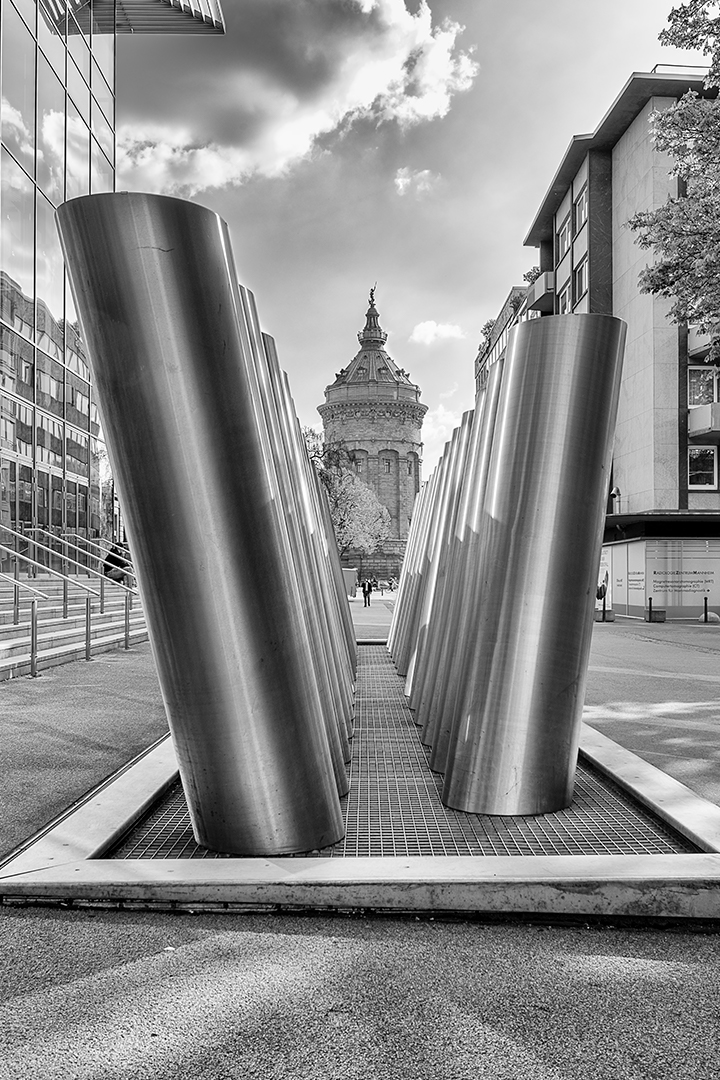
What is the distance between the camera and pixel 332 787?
148 inches

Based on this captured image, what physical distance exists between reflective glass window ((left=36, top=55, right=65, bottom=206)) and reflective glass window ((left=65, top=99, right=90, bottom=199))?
438 mm

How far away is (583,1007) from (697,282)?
12.7m

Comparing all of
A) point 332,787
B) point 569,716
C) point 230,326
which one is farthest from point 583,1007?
point 230,326

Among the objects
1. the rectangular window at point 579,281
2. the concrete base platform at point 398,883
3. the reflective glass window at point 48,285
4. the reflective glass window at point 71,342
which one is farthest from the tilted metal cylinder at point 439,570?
the rectangular window at point 579,281

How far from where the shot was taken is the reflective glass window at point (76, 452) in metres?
21.6

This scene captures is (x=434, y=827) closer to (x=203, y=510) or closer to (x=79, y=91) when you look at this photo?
(x=203, y=510)

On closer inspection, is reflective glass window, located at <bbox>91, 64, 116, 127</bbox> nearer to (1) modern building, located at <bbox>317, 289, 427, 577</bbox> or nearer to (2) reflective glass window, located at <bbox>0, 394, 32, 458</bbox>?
(2) reflective glass window, located at <bbox>0, 394, 32, 458</bbox>

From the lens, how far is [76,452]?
22.3 m

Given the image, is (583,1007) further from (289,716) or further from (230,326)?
(230,326)

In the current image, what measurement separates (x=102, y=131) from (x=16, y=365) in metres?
10.9

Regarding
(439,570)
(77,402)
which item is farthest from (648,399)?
(439,570)

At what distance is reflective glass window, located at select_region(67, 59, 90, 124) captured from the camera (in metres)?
22.6

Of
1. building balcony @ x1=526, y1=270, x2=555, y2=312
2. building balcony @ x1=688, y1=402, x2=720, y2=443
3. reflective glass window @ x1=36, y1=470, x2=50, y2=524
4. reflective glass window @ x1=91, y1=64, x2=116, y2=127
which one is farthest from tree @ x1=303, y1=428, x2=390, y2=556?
reflective glass window @ x1=36, y1=470, x2=50, y2=524

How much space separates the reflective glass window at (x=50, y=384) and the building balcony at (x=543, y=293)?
24.3 m
